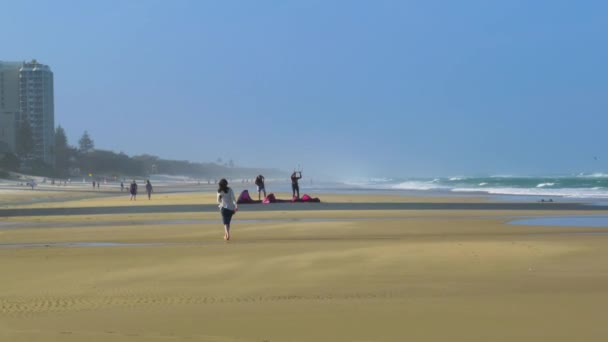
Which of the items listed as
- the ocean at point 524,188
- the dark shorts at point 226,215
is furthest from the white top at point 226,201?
the ocean at point 524,188

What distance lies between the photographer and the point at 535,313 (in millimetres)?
7121

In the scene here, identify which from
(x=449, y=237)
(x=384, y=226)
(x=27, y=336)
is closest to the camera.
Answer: (x=27, y=336)

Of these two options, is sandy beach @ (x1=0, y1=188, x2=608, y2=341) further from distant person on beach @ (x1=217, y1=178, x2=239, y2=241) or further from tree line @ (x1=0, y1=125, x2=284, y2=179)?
tree line @ (x1=0, y1=125, x2=284, y2=179)

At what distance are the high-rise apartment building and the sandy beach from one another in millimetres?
169083

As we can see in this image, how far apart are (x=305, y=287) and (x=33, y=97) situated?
191864 millimetres

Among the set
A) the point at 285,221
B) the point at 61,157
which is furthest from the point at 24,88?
the point at 285,221

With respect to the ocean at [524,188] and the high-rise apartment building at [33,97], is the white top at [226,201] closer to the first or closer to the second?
the ocean at [524,188]

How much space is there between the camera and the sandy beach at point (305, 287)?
6.48m

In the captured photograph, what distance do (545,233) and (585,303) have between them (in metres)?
10.7

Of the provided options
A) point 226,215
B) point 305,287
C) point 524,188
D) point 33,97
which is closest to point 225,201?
point 226,215

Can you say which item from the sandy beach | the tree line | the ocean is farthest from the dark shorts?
the tree line

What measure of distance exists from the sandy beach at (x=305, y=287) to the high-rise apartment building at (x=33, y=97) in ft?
555

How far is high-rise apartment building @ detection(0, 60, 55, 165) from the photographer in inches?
7023

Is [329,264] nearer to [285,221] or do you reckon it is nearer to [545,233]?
[545,233]
